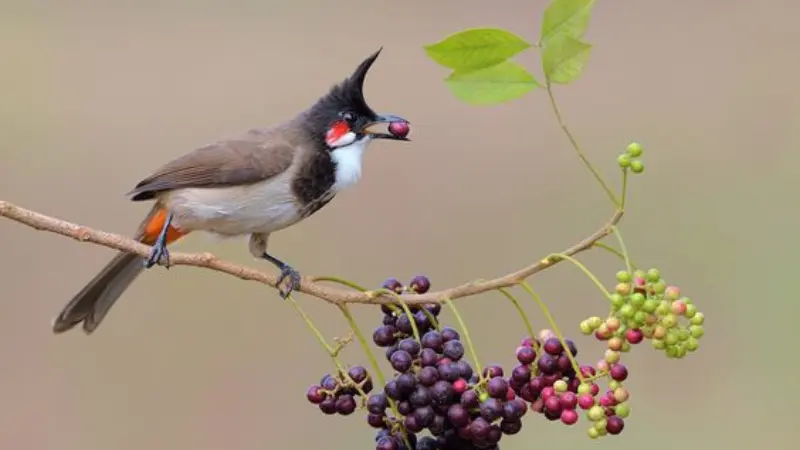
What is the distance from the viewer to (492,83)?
1.95 metres

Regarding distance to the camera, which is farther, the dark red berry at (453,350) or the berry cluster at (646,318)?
the dark red berry at (453,350)

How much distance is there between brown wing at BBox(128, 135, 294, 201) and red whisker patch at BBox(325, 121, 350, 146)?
15 centimetres

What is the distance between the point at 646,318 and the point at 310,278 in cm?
59

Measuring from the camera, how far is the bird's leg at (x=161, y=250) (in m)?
2.95

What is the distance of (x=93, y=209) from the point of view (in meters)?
7.96

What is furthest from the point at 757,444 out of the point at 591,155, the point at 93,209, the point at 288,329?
the point at 93,209

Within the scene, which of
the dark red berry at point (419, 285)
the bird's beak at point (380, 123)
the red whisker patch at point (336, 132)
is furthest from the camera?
the red whisker patch at point (336, 132)

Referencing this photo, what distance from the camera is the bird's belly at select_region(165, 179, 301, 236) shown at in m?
3.27

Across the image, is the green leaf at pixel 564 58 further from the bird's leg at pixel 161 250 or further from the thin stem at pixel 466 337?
the bird's leg at pixel 161 250

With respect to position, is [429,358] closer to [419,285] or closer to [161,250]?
[419,285]

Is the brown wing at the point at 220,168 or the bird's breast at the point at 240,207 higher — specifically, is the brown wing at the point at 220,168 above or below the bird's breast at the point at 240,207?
above

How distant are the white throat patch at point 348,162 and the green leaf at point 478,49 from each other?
1.21m

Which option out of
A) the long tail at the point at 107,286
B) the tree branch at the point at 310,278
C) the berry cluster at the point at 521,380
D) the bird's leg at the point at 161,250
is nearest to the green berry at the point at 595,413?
the berry cluster at the point at 521,380

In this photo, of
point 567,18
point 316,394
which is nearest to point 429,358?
point 316,394
